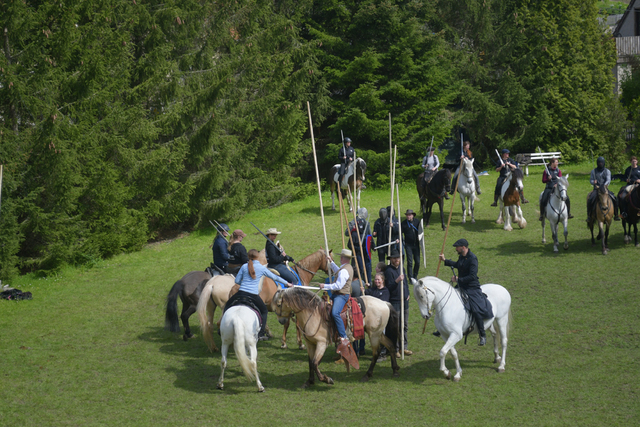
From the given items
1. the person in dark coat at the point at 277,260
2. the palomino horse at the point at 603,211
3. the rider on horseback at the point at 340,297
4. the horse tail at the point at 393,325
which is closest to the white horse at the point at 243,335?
the rider on horseback at the point at 340,297

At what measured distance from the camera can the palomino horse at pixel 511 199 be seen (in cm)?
1923

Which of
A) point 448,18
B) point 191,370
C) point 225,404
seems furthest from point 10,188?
point 448,18

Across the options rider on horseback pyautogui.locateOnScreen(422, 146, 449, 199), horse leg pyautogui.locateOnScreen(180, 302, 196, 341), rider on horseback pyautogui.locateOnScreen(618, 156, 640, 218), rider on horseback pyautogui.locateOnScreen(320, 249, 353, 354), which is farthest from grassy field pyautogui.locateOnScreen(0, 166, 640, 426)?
rider on horseback pyautogui.locateOnScreen(422, 146, 449, 199)

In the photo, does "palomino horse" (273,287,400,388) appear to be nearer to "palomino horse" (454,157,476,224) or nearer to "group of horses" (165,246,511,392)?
"group of horses" (165,246,511,392)

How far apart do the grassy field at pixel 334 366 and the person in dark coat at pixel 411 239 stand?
0.98m

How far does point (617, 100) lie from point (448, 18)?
981cm

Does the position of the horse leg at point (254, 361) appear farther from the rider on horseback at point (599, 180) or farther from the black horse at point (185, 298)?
the rider on horseback at point (599, 180)

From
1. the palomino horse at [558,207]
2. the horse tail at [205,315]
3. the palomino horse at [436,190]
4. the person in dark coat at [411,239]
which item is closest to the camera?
the horse tail at [205,315]

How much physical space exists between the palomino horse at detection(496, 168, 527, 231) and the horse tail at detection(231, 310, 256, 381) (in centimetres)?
1214

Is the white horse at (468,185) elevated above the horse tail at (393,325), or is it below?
above

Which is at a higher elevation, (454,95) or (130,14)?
(130,14)

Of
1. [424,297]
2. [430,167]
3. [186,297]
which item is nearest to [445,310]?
[424,297]

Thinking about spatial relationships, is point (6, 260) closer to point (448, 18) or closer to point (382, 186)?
point (382, 186)

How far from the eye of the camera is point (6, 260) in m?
16.8
